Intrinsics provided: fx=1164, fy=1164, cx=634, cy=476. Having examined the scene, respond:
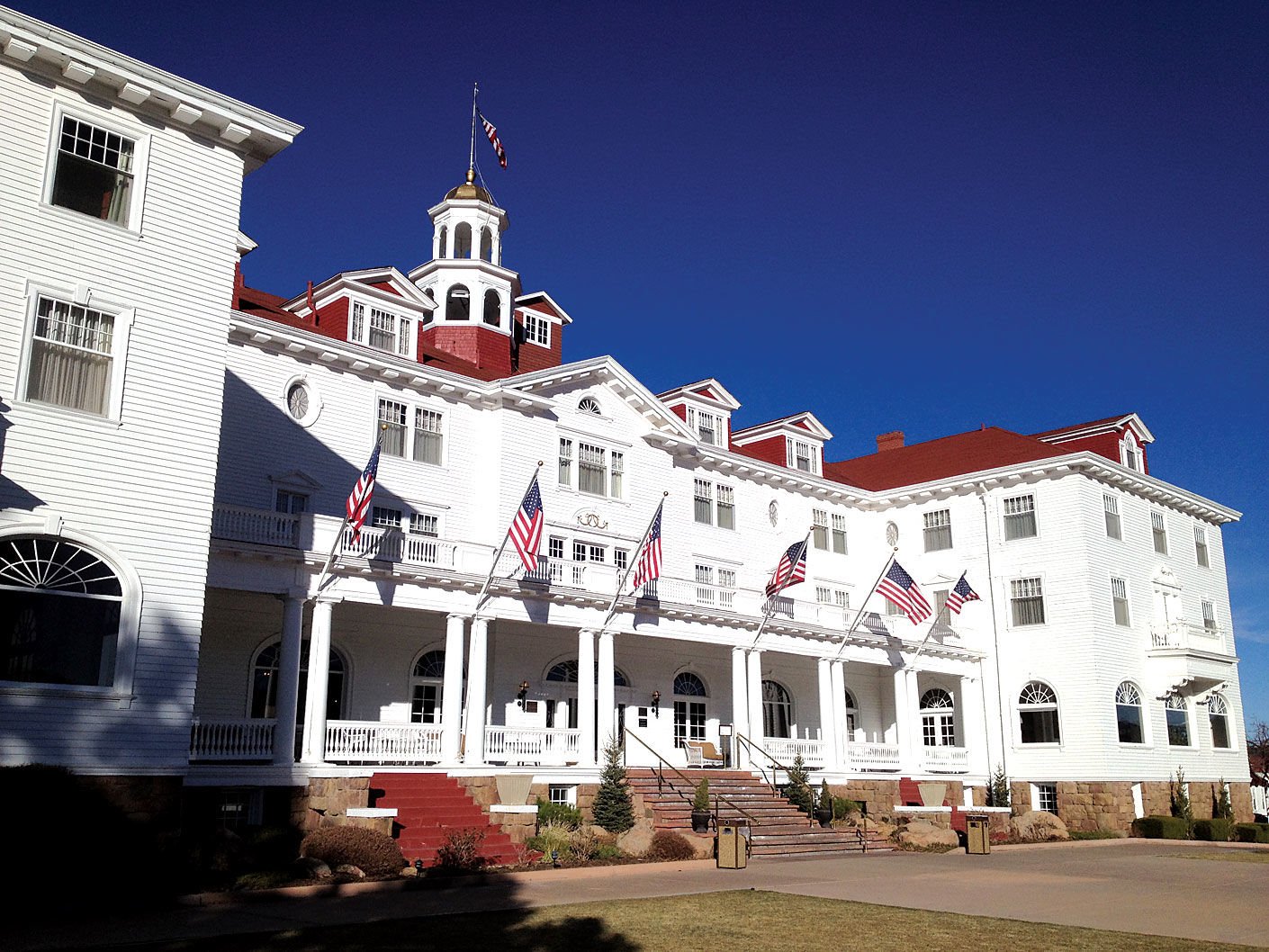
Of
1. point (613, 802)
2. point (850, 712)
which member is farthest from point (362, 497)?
point (850, 712)

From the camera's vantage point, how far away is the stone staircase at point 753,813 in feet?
85.9

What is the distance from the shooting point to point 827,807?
3017 centimetres

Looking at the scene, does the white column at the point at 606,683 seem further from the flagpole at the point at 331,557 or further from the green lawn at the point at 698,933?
the green lawn at the point at 698,933

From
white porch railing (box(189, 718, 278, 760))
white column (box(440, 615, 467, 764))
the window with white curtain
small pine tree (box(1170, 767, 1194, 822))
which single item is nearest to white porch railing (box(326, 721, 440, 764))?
white column (box(440, 615, 467, 764))

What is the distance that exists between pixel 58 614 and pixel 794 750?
2137cm

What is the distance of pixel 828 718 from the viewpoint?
3456cm

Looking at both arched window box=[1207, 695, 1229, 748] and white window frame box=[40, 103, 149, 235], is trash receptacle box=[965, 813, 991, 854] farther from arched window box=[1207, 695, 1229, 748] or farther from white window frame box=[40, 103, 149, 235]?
white window frame box=[40, 103, 149, 235]

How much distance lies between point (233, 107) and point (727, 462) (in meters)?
21.4

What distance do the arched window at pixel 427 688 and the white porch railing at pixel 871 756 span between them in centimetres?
1263

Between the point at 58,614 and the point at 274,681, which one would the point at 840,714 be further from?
the point at 58,614

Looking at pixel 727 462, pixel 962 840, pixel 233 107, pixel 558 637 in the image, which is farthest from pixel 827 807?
pixel 233 107

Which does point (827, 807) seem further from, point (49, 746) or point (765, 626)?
point (49, 746)

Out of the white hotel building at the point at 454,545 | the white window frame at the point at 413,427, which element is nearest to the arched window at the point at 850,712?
the white hotel building at the point at 454,545

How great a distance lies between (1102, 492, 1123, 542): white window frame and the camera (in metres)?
40.2
